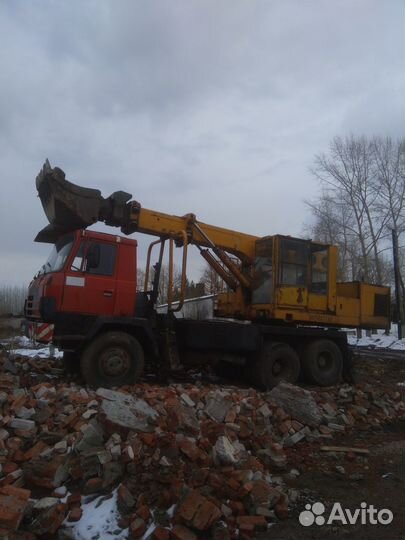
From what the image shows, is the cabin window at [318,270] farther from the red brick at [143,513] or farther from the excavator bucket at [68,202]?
the red brick at [143,513]

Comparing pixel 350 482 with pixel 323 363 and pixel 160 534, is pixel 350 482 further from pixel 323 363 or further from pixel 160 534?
pixel 323 363

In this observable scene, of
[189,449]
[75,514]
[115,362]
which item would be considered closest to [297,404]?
[189,449]

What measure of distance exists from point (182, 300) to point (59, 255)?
243 centimetres

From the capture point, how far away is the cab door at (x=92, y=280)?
26.6ft

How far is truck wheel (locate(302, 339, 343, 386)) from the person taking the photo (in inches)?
409

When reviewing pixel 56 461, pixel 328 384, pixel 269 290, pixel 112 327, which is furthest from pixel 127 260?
pixel 328 384

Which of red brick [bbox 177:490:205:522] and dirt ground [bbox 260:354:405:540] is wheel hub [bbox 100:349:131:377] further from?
red brick [bbox 177:490:205:522]

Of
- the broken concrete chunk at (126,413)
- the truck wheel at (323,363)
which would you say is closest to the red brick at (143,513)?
the broken concrete chunk at (126,413)

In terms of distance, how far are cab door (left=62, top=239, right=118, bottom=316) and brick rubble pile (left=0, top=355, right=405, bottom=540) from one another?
1.75m

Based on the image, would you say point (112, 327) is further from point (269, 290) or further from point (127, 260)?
point (269, 290)

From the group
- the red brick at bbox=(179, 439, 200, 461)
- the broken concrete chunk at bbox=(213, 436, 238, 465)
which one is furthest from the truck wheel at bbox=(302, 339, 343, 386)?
the red brick at bbox=(179, 439, 200, 461)

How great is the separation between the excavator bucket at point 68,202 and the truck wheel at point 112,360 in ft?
7.12

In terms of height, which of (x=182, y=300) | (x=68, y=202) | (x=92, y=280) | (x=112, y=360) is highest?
(x=68, y=202)

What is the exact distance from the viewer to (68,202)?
8.36 metres
